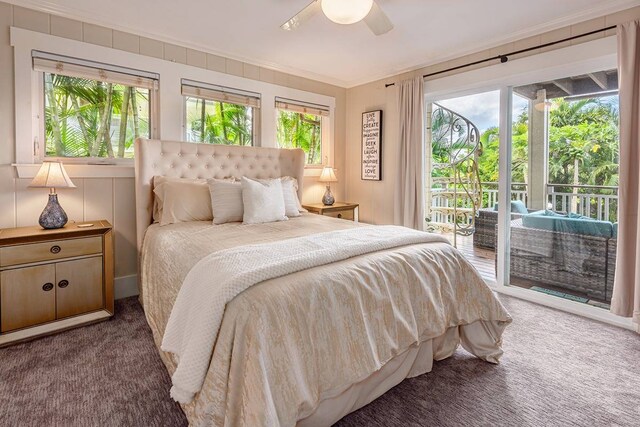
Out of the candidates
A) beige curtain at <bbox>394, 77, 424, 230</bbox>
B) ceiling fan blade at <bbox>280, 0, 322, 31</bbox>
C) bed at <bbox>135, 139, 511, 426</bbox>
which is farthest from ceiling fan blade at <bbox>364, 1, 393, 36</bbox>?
beige curtain at <bbox>394, 77, 424, 230</bbox>

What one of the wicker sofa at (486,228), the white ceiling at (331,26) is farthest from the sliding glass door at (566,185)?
the white ceiling at (331,26)

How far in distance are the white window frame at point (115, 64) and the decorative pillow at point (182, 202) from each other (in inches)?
20.7

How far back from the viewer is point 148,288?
241cm

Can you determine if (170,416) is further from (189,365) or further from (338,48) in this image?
(338,48)

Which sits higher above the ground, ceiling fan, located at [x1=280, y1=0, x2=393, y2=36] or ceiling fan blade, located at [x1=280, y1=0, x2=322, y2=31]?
ceiling fan blade, located at [x1=280, y1=0, x2=322, y2=31]

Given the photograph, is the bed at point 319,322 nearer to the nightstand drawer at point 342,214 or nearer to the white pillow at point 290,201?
the white pillow at point 290,201

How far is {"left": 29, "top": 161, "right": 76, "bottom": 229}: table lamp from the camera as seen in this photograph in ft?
8.01

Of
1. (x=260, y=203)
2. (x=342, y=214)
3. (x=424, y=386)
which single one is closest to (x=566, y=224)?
(x=424, y=386)

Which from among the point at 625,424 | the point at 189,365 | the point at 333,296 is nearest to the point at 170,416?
the point at 189,365

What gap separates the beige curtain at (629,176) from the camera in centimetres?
249

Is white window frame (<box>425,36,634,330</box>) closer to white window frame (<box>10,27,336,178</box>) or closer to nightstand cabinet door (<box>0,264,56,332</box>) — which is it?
white window frame (<box>10,27,336,178</box>)

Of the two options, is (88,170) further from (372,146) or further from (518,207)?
(518,207)

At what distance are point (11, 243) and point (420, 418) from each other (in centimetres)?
274

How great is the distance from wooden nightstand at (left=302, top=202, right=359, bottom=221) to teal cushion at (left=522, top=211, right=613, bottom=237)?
1938 mm
